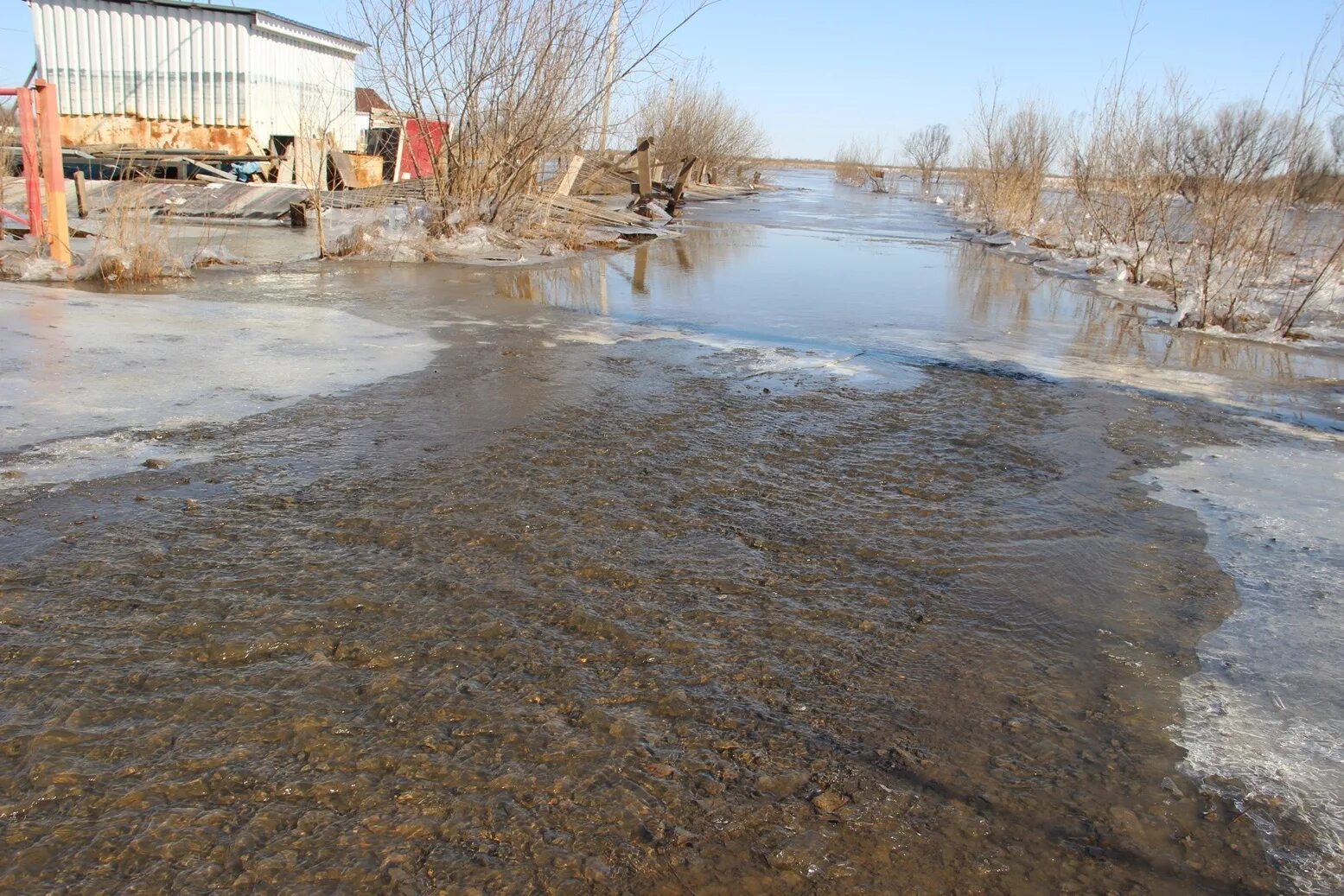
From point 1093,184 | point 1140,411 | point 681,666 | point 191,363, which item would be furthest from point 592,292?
point 1093,184

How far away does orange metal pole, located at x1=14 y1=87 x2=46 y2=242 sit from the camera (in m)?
7.66

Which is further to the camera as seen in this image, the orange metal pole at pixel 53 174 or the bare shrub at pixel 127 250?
the orange metal pole at pixel 53 174

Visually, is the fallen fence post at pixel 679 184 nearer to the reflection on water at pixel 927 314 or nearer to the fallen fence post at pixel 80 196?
the reflection on water at pixel 927 314

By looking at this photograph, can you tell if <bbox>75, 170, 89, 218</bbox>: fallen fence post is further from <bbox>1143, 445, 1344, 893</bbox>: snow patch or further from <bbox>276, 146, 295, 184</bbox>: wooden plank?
<bbox>1143, 445, 1344, 893</bbox>: snow patch

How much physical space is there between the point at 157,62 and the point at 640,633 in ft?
67.7

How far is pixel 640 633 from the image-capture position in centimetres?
252

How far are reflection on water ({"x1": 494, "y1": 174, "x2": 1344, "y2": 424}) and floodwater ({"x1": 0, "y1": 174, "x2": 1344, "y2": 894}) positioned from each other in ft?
3.89

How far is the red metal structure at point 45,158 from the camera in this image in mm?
7598

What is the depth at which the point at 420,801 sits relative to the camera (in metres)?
1.82

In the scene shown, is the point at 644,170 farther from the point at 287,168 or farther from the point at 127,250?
the point at 127,250

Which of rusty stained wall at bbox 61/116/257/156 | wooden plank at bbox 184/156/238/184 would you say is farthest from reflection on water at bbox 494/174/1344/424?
rusty stained wall at bbox 61/116/257/156

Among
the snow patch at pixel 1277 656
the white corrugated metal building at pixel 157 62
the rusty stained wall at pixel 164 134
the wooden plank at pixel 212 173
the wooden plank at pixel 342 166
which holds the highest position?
the white corrugated metal building at pixel 157 62

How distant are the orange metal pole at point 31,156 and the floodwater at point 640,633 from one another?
116 inches

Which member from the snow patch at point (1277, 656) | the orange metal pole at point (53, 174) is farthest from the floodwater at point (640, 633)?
the orange metal pole at point (53, 174)
